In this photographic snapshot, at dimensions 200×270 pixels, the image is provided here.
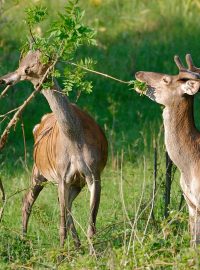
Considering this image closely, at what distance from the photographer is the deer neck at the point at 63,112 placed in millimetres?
11070

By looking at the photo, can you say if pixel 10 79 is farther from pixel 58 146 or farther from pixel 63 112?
pixel 58 146

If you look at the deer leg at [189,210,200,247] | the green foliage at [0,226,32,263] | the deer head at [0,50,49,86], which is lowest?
the green foliage at [0,226,32,263]

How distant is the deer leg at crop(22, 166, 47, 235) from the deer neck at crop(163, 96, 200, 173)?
7.37ft

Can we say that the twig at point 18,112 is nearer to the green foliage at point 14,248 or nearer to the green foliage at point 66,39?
the green foliage at point 66,39

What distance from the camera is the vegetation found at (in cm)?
955

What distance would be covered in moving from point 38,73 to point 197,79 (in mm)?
1519

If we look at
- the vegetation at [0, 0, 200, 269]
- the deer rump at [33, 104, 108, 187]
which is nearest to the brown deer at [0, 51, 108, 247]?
the deer rump at [33, 104, 108, 187]

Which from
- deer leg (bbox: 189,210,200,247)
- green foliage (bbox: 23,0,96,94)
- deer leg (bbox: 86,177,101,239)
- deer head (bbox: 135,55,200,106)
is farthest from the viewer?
deer leg (bbox: 86,177,101,239)

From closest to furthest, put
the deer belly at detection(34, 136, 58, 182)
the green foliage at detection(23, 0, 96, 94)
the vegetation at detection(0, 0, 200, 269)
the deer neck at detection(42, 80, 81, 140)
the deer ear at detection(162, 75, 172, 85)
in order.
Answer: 1. the green foliage at detection(23, 0, 96, 94)
2. the vegetation at detection(0, 0, 200, 269)
3. the deer ear at detection(162, 75, 172, 85)
4. the deer neck at detection(42, 80, 81, 140)
5. the deer belly at detection(34, 136, 58, 182)

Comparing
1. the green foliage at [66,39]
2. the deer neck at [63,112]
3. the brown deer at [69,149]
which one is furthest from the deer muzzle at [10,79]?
the green foliage at [66,39]

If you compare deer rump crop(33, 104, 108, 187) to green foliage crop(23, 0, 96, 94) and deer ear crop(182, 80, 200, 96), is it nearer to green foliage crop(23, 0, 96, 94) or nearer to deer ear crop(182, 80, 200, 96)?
deer ear crop(182, 80, 200, 96)

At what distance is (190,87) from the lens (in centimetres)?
1045

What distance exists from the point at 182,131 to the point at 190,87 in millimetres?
468

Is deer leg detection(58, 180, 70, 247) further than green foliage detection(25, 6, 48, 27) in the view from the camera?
Yes
